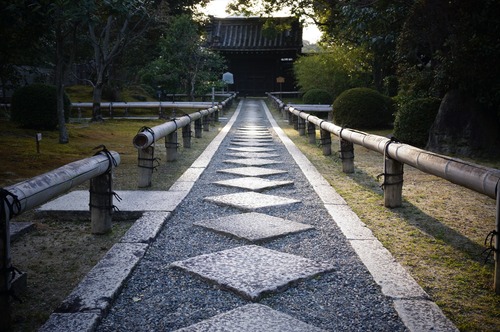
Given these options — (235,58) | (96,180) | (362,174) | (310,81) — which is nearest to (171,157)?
(362,174)

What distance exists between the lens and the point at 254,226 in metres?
3.62

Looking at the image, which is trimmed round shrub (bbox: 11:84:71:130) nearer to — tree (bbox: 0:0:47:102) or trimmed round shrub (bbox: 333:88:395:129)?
tree (bbox: 0:0:47:102)

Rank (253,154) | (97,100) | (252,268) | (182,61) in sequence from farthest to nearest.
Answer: (182,61)
(97,100)
(253,154)
(252,268)

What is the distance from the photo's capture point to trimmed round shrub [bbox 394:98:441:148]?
9.20 metres

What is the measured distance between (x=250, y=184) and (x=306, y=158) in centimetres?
271

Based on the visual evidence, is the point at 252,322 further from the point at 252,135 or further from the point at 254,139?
the point at 252,135

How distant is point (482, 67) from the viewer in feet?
25.3

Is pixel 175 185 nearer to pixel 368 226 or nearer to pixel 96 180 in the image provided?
pixel 96 180

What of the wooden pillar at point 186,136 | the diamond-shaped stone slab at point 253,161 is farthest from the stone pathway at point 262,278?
the wooden pillar at point 186,136

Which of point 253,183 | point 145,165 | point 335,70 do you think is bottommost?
point 253,183

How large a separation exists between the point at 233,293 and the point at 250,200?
2.15m

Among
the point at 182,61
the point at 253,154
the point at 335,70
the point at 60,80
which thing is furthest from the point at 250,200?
the point at 182,61

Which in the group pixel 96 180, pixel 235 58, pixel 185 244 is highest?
pixel 235 58

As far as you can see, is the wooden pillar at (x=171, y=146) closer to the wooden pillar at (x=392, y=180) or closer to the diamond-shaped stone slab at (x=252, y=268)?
the wooden pillar at (x=392, y=180)
